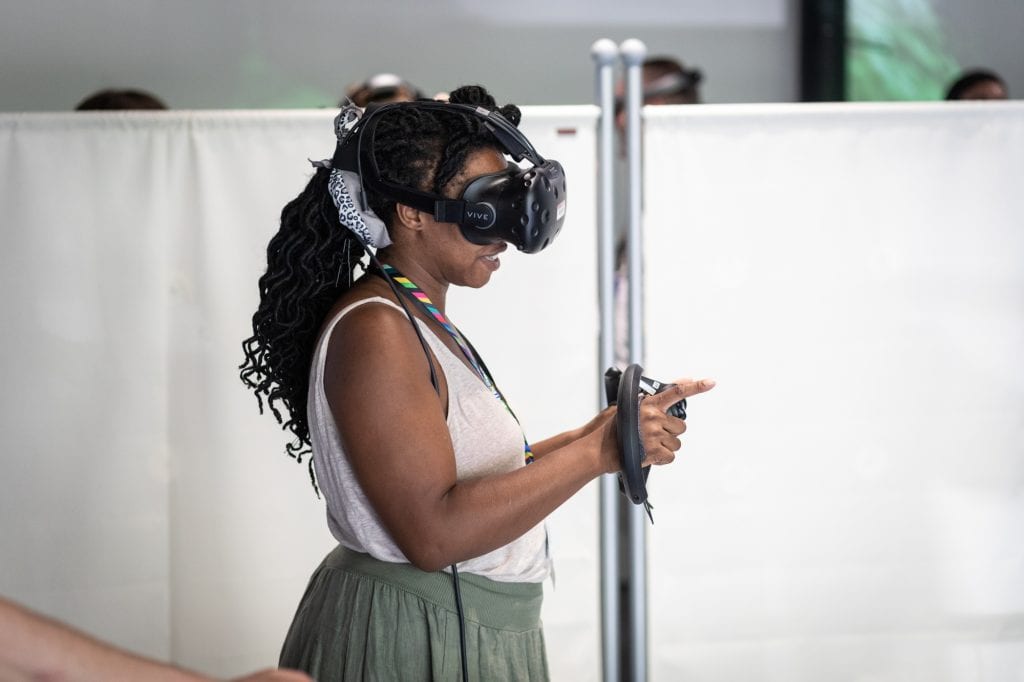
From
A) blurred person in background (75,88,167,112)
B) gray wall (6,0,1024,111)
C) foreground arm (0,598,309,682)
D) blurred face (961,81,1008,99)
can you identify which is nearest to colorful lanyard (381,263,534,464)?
foreground arm (0,598,309,682)

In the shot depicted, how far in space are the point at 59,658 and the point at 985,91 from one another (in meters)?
3.77

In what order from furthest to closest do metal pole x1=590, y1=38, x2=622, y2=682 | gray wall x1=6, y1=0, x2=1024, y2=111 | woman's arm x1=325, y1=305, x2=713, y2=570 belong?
gray wall x1=6, y1=0, x2=1024, y2=111, metal pole x1=590, y1=38, x2=622, y2=682, woman's arm x1=325, y1=305, x2=713, y2=570

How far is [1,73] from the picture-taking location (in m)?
4.55

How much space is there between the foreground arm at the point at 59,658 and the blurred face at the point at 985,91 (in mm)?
3662

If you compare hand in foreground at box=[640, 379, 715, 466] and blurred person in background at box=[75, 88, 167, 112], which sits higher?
blurred person in background at box=[75, 88, 167, 112]

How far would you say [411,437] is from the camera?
1413mm

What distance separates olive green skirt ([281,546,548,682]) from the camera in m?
1.59

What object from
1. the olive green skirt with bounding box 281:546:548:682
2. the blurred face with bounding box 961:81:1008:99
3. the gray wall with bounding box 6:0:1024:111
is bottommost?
the olive green skirt with bounding box 281:546:548:682

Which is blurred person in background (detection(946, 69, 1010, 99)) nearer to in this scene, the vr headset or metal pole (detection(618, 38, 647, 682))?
metal pole (detection(618, 38, 647, 682))

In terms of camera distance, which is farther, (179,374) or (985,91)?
(985,91)

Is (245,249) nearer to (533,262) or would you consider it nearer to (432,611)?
(533,262)

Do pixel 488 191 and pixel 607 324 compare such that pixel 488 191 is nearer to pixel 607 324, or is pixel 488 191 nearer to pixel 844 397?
pixel 607 324

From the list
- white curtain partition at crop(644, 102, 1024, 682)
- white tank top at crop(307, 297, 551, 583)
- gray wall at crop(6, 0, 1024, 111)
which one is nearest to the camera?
white tank top at crop(307, 297, 551, 583)

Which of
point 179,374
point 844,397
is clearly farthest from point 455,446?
point 844,397
